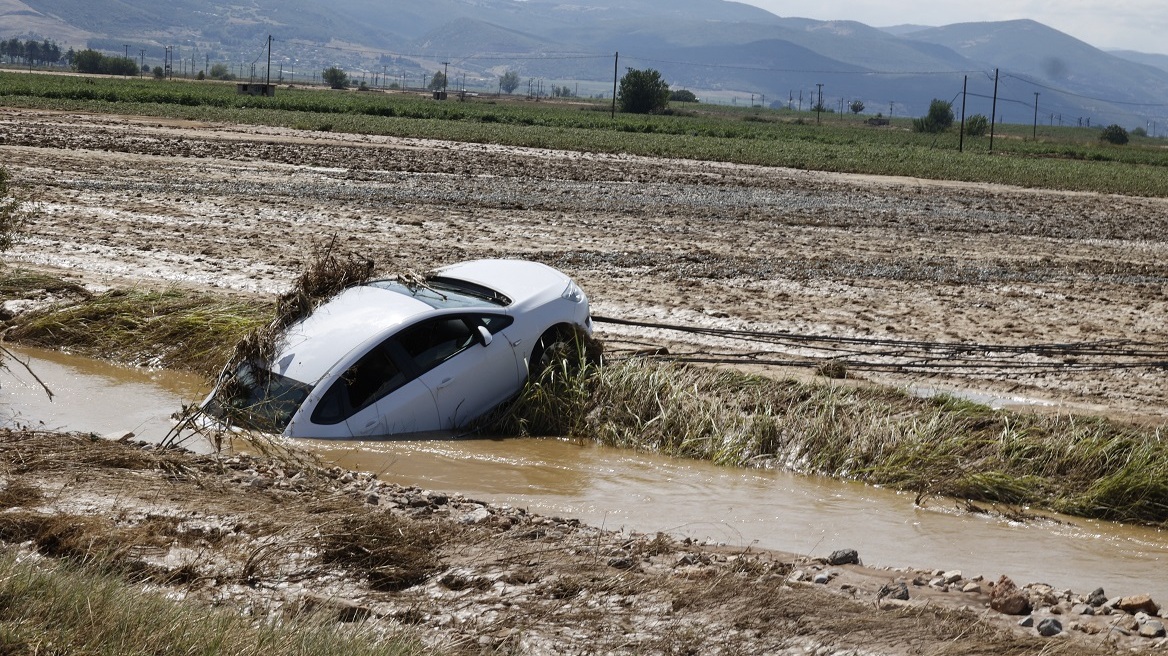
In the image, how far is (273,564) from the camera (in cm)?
675

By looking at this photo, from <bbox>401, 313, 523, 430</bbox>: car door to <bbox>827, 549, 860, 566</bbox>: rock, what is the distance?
4412mm

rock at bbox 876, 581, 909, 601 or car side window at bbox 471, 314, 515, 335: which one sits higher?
car side window at bbox 471, 314, 515, 335

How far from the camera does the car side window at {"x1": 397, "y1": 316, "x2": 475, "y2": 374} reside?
1095cm

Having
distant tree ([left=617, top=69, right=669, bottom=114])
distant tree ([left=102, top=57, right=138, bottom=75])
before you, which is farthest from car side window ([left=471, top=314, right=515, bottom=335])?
distant tree ([left=102, top=57, right=138, bottom=75])

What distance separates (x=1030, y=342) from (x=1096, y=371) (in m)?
1.50

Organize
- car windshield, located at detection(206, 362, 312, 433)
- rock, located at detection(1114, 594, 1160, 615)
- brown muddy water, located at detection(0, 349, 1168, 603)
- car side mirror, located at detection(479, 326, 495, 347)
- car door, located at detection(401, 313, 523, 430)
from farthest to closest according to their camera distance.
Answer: car side mirror, located at detection(479, 326, 495, 347) → car door, located at detection(401, 313, 523, 430) → car windshield, located at detection(206, 362, 312, 433) → brown muddy water, located at detection(0, 349, 1168, 603) → rock, located at detection(1114, 594, 1160, 615)

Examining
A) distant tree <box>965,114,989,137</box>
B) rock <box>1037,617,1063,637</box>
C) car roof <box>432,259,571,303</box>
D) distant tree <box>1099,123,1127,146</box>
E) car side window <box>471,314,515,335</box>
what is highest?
distant tree <box>1099,123,1127,146</box>

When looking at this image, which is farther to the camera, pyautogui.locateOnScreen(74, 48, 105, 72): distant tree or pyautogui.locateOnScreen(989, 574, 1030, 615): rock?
pyautogui.locateOnScreen(74, 48, 105, 72): distant tree

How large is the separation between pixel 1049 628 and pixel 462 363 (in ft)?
20.1

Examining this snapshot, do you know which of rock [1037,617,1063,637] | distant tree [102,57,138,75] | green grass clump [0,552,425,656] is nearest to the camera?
green grass clump [0,552,425,656]

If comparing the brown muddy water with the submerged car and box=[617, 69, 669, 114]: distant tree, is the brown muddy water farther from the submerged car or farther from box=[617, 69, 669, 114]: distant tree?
box=[617, 69, 669, 114]: distant tree

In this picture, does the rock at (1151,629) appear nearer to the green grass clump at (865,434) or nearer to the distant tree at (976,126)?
the green grass clump at (865,434)

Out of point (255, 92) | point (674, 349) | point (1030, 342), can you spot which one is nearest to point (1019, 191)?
point (1030, 342)

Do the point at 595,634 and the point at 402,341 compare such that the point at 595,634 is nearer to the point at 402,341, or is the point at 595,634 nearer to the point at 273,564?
the point at 273,564
